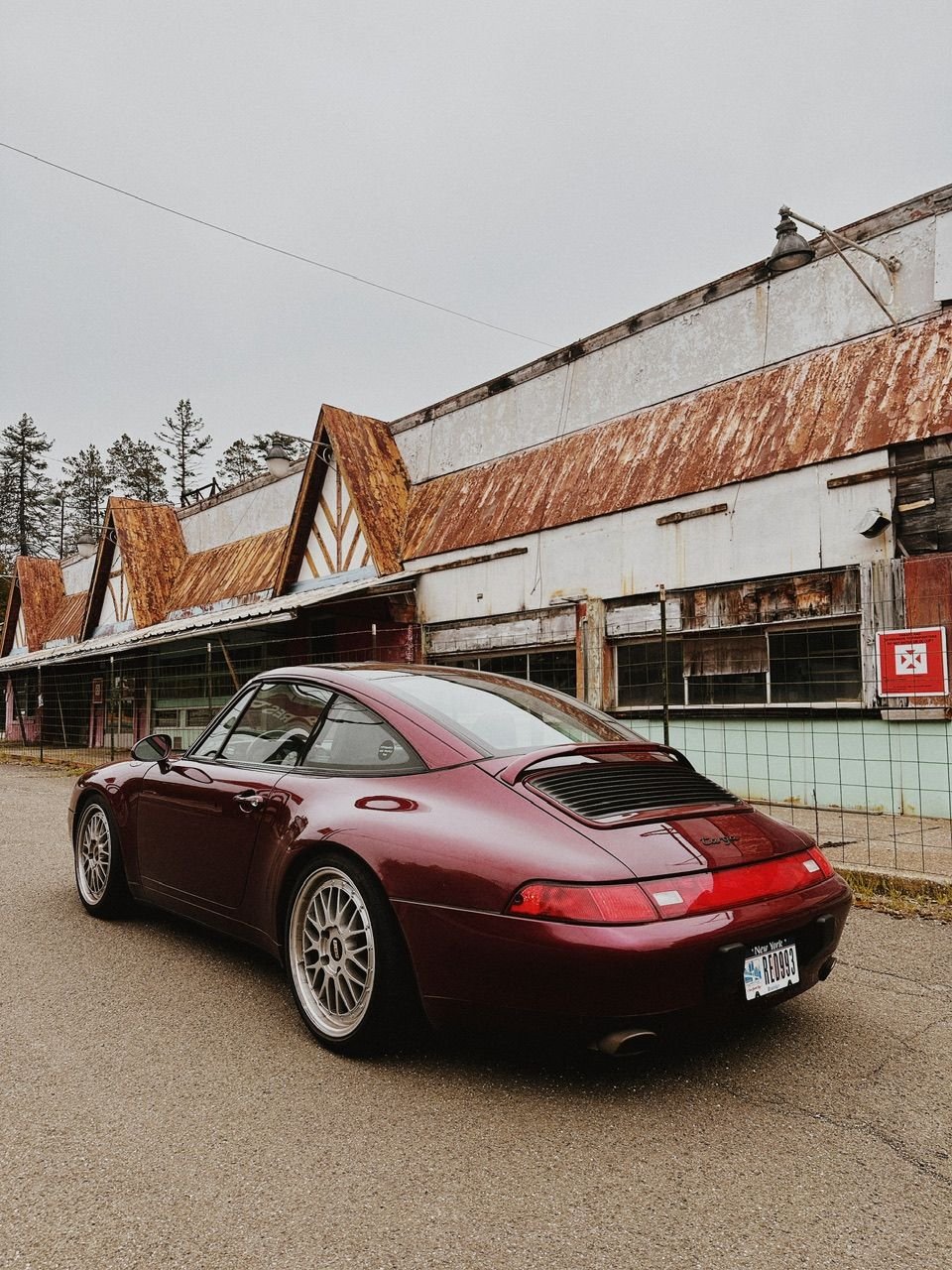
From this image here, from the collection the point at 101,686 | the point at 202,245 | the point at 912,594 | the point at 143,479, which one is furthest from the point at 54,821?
the point at 143,479

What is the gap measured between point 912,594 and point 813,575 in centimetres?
105

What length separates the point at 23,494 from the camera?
5675cm

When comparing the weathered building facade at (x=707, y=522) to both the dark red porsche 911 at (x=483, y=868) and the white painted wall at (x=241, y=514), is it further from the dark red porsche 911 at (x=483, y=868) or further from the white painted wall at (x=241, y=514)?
the dark red porsche 911 at (x=483, y=868)

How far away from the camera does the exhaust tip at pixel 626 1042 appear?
252 cm

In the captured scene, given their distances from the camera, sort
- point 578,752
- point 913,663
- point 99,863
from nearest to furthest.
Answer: point 578,752, point 99,863, point 913,663

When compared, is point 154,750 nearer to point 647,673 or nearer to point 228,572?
point 647,673

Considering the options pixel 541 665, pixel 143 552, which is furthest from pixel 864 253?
pixel 143 552

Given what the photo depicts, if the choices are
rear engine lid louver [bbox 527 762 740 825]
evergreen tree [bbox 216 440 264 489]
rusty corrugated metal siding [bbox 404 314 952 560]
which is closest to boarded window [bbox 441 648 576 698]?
rusty corrugated metal siding [bbox 404 314 952 560]

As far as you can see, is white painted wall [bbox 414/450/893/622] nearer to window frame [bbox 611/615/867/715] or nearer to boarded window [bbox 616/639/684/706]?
window frame [bbox 611/615/867/715]

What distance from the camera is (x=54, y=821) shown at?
899 cm

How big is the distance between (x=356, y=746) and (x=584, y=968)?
137 centimetres

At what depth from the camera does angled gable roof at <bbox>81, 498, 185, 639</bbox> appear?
72.3ft

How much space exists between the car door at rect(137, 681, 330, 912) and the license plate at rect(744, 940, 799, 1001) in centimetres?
174

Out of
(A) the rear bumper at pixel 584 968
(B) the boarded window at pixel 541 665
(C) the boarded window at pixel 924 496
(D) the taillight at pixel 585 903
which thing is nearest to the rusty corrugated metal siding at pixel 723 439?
(C) the boarded window at pixel 924 496
